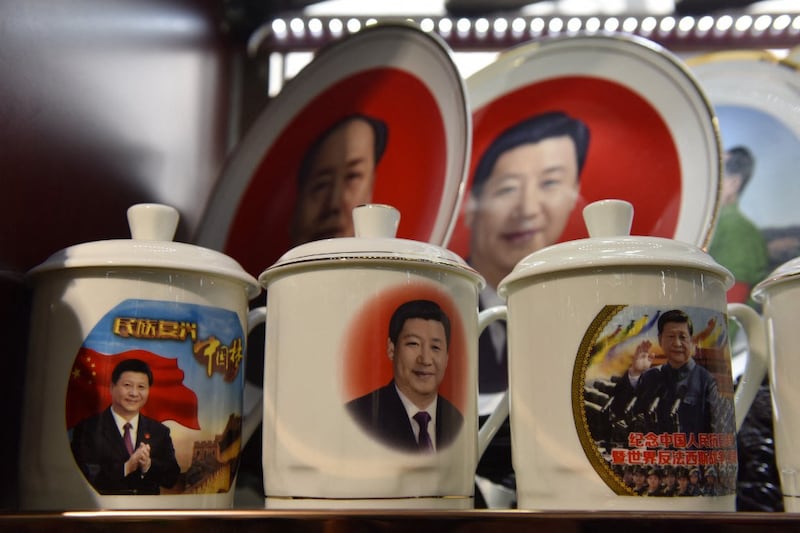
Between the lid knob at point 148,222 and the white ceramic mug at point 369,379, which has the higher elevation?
the lid knob at point 148,222

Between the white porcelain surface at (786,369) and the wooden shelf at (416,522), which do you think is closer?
the wooden shelf at (416,522)

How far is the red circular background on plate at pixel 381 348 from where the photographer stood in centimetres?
56

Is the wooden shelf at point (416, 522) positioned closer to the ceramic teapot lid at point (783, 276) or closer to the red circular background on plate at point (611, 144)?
the ceramic teapot lid at point (783, 276)

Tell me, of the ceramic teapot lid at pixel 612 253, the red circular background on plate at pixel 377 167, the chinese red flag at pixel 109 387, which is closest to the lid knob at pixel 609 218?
the ceramic teapot lid at pixel 612 253

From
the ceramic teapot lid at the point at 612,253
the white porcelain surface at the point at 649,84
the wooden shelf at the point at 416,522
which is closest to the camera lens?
the wooden shelf at the point at 416,522

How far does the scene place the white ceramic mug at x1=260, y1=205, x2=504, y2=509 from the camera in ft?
1.81

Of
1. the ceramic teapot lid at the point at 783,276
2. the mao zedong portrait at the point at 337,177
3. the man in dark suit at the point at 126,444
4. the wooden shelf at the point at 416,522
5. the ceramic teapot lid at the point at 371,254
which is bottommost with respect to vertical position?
the wooden shelf at the point at 416,522

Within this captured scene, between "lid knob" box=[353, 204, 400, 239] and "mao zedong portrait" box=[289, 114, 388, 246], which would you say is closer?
"lid knob" box=[353, 204, 400, 239]

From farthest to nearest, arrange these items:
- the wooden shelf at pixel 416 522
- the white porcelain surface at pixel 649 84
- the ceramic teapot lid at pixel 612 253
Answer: the white porcelain surface at pixel 649 84 < the ceramic teapot lid at pixel 612 253 < the wooden shelf at pixel 416 522

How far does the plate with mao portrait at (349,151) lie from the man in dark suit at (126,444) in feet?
1.01

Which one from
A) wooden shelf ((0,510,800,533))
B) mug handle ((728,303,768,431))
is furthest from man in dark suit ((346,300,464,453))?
mug handle ((728,303,768,431))

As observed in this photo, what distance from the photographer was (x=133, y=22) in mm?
823

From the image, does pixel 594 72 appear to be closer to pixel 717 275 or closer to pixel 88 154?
pixel 717 275

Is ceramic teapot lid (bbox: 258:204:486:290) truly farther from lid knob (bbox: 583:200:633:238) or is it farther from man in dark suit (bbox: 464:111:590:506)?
man in dark suit (bbox: 464:111:590:506)
